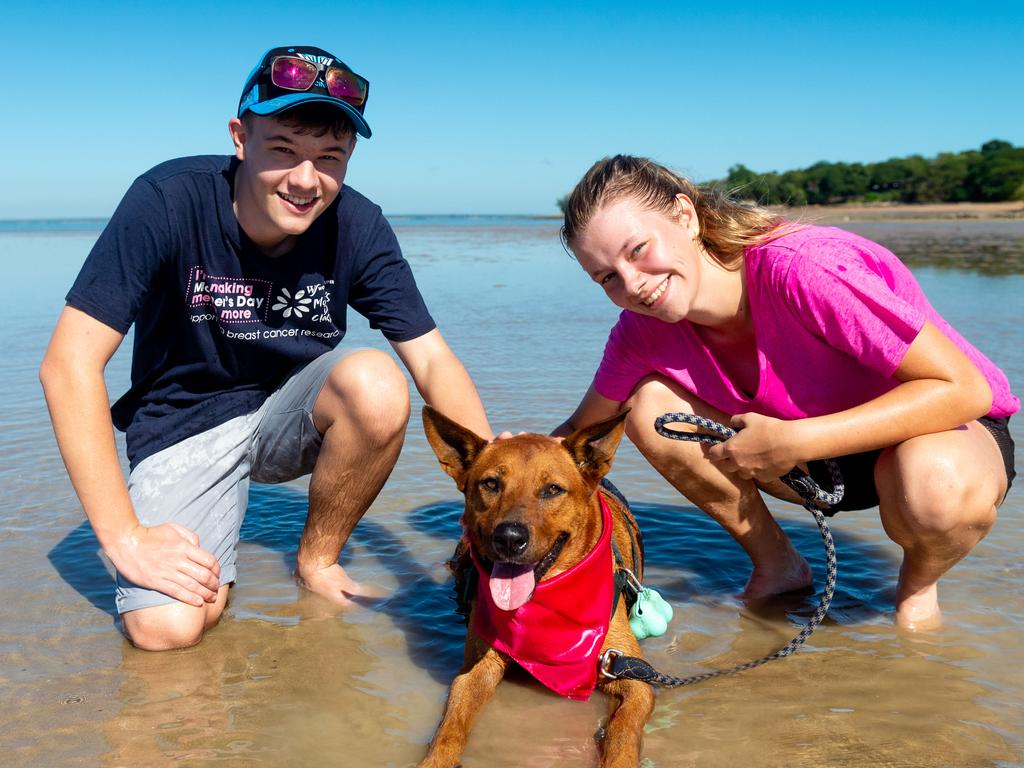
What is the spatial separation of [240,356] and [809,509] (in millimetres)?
2473

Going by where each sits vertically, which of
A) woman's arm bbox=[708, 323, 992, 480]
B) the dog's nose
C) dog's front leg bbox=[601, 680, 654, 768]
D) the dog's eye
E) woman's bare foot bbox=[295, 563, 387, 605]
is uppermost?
woman's arm bbox=[708, 323, 992, 480]

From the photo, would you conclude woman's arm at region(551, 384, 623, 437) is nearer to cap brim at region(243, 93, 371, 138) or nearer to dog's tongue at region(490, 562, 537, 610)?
dog's tongue at region(490, 562, 537, 610)

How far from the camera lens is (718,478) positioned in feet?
12.2

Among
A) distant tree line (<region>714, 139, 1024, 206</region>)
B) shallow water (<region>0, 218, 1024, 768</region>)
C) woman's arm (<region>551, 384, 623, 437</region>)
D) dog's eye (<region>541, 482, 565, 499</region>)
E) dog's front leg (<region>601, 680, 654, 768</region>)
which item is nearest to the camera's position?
dog's front leg (<region>601, 680, 654, 768</region>)

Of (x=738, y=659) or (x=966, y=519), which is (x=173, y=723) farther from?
(x=966, y=519)

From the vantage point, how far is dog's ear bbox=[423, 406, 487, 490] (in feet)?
10.8

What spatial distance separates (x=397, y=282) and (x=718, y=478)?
1640 mm

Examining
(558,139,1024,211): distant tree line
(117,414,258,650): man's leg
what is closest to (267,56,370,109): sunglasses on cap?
(117,414,258,650): man's leg

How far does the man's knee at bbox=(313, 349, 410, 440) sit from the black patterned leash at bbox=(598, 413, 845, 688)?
1.10m

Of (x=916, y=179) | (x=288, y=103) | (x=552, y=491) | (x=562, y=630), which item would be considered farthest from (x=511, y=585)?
(x=916, y=179)

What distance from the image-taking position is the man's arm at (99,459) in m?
3.18

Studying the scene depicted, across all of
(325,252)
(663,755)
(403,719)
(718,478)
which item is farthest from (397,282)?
(663,755)

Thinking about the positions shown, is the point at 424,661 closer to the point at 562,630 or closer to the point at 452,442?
the point at 562,630

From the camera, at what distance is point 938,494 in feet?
10.3
